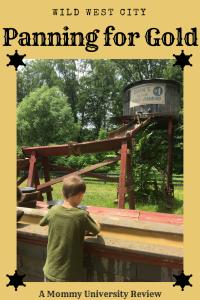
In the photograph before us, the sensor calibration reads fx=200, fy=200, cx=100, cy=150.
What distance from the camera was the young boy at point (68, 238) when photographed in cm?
210

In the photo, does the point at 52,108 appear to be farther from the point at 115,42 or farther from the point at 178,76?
the point at 115,42

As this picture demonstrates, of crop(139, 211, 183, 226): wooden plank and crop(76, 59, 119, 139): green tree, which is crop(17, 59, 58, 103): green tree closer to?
crop(76, 59, 119, 139): green tree

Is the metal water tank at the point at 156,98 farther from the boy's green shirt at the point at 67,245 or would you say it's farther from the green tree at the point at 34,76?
the green tree at the point at 34,76

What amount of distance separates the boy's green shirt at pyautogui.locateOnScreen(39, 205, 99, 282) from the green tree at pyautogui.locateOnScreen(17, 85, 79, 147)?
25.6m

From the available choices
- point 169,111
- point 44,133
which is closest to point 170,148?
point 169,111

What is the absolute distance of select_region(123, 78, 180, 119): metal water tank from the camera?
35.2 feet

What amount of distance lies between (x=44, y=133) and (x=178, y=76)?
18.7 metres

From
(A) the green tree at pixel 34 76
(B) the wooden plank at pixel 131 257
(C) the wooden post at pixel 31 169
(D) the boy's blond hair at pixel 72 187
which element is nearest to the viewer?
(B) the wooden plank at pixel 131 257

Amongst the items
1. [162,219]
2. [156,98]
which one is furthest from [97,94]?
[162,219]

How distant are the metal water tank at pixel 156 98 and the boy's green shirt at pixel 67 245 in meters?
9.43

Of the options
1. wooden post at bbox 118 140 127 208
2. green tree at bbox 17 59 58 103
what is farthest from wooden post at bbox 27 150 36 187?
green tree at bbox 17 59 58 103

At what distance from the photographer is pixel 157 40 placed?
3012 mm

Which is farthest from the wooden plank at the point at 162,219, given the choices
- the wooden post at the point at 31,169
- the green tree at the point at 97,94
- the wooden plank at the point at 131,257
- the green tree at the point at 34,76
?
the green tree at the point at 34,76

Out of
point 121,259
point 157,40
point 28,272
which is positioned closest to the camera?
point 121,259
